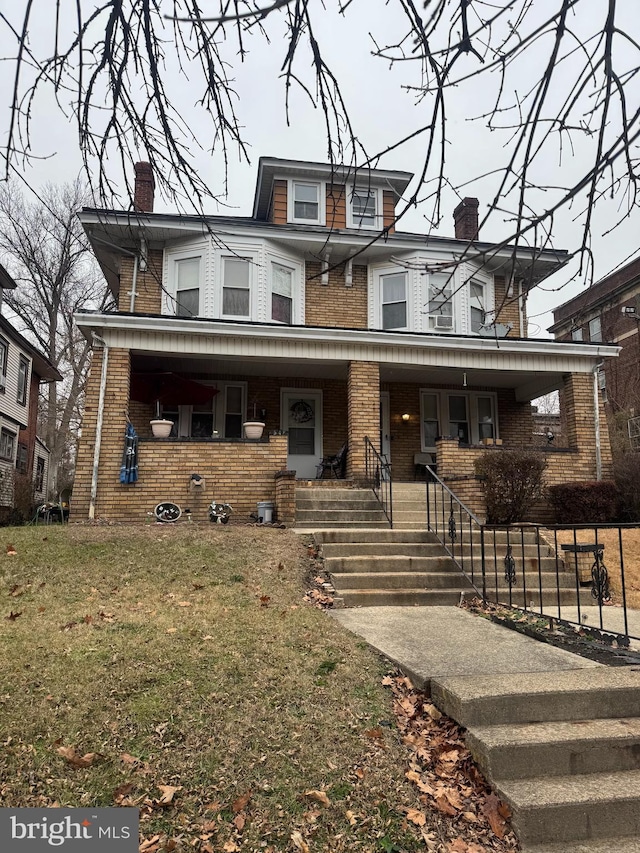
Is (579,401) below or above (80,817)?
above

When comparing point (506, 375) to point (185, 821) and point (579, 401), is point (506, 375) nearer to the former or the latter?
point (579, 401)

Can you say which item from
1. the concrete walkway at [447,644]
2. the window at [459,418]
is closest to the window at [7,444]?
the window at [459,418]

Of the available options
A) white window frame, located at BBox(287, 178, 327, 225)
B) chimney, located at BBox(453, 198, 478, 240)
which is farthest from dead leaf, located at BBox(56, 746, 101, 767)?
chimney, located at BBox(453, 198, 478, 240)

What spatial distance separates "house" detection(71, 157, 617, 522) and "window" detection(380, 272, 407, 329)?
35mm

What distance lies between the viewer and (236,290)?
14.0m

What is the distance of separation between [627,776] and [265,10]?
4135mm

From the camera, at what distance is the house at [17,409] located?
20.1 meters

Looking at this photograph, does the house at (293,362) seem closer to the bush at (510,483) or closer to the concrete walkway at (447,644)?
the bush at (510,483)

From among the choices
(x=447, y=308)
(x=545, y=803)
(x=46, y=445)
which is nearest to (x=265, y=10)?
(x=545, y=803)

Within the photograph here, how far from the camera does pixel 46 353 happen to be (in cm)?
2778

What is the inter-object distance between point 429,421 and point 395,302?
313cm

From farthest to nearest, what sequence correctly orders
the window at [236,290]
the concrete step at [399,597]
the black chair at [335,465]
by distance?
the window at [236,290] → the black chair at [335,465] → the concrete step at [399,597]

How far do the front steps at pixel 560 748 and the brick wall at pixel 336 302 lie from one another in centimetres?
1146

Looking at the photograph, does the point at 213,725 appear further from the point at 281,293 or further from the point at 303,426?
the point at 281,293
